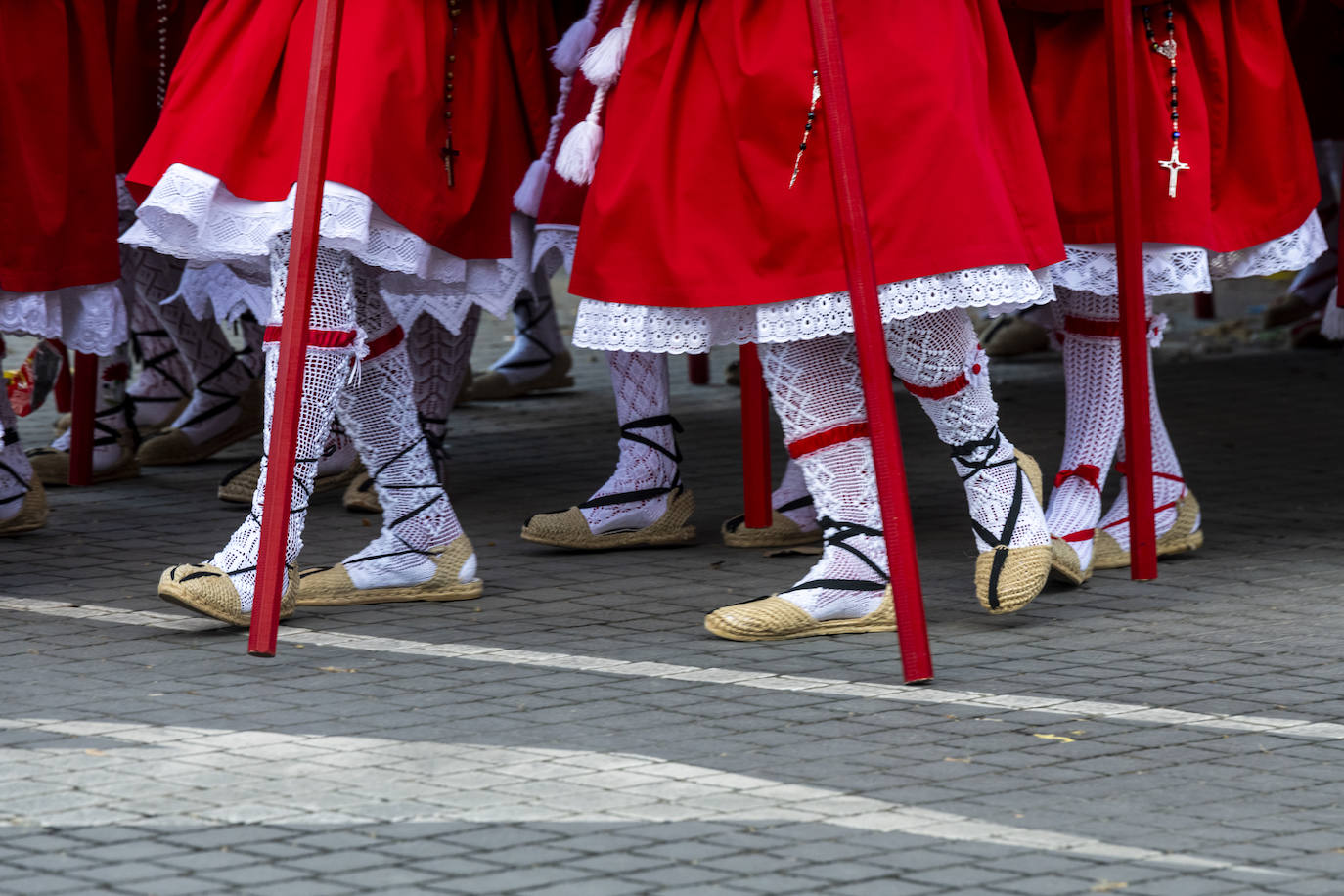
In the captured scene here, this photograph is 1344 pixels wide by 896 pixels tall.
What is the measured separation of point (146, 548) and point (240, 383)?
1.39 meters

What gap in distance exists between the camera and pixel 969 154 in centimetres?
358

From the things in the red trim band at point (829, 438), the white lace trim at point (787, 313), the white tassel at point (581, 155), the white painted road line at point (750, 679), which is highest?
the white tassel at point (581, 155)

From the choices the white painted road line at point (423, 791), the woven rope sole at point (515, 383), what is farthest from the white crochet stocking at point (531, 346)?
the white painted road line at point (423, 791)

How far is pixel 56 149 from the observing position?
15.7 feet

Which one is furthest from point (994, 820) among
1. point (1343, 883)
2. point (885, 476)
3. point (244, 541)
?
point (244, 541)

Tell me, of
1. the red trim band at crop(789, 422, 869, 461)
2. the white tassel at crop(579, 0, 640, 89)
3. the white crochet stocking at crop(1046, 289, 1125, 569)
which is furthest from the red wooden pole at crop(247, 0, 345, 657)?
the white crochet stocking at crop(1046, 289, 1125, 569)

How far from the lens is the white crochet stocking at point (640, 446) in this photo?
480 cm

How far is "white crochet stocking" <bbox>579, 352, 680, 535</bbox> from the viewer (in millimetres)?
4801

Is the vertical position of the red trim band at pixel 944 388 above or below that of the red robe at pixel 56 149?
below

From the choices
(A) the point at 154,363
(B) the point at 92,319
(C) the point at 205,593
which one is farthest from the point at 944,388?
(A) the point at 154,363

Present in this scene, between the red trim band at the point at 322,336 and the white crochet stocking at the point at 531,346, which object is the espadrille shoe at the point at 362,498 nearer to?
the red trim band at the point at 322,336

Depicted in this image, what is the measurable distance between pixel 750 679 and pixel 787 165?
35.6 inches

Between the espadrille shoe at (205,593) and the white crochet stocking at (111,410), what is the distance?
2123 millimetres

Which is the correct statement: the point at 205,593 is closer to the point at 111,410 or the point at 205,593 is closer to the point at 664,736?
the point at 664,736
